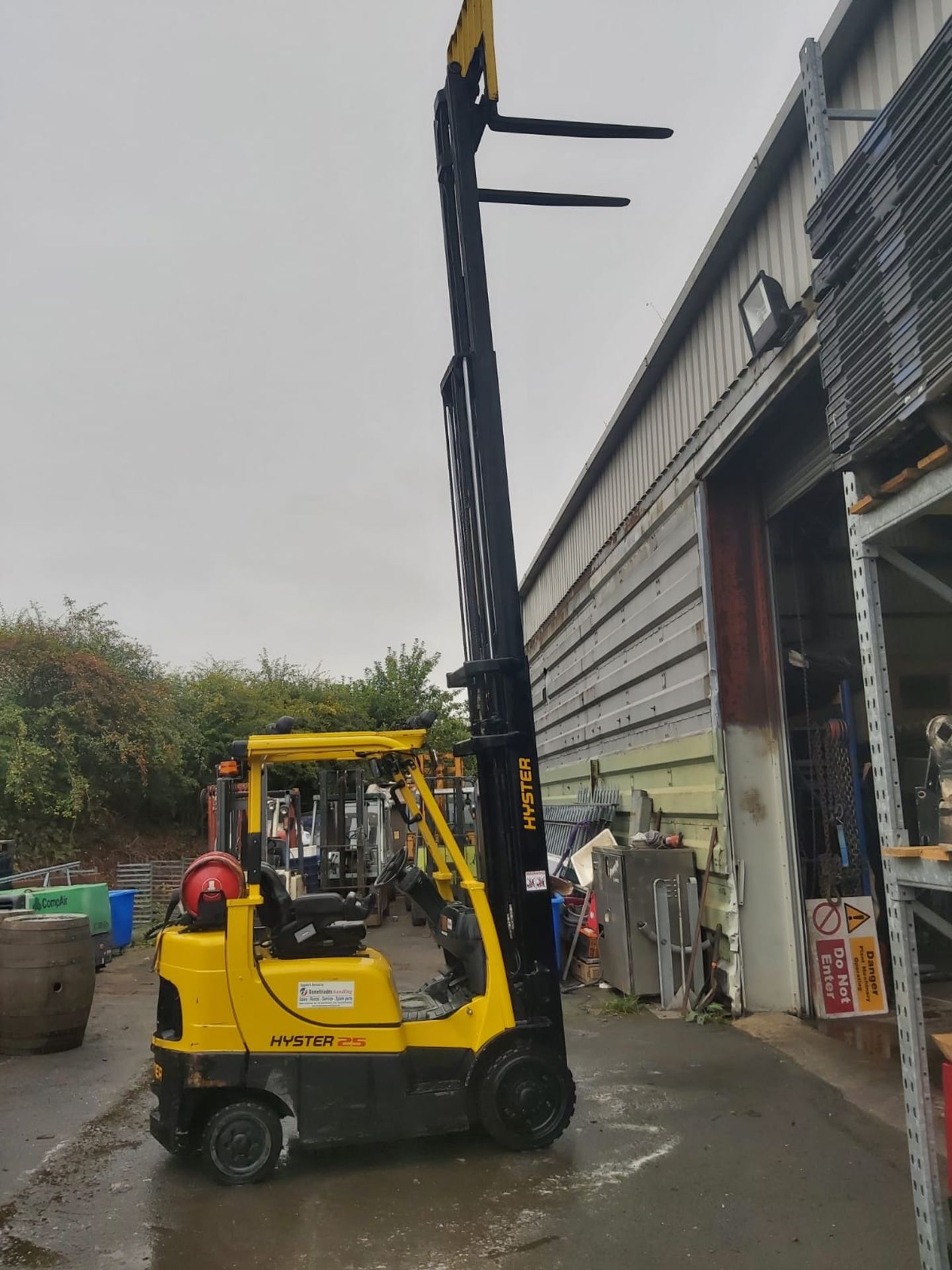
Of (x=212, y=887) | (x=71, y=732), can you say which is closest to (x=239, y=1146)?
(x=212, y=887)

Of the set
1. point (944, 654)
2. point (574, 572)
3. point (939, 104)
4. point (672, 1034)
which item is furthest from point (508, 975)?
point (574, 572)

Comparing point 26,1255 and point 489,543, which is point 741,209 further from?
point 26,1255

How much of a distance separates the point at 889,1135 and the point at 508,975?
2055mm

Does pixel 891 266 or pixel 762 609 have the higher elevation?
pixel 891 266

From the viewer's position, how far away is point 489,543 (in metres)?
5.40

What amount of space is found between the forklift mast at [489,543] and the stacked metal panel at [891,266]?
2.47m

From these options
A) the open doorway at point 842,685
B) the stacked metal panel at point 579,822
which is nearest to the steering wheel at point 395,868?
the open doorway at point 842,685

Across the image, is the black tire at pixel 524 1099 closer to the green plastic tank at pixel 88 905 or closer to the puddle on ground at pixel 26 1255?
the puddle on ground at pixel 26 1255

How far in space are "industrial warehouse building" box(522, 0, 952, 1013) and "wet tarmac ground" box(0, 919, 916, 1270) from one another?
229 centimetres

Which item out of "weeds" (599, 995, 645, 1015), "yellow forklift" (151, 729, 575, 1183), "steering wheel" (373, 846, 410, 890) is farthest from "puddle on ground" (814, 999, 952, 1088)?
"steering wheel" (373, 846, 410, 890)

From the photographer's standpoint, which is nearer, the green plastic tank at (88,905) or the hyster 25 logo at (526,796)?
the hyster 25 logo at (526,796)

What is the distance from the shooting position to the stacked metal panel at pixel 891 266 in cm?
252

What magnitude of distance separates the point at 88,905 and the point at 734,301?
8.75m

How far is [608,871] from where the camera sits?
27.8 feet
